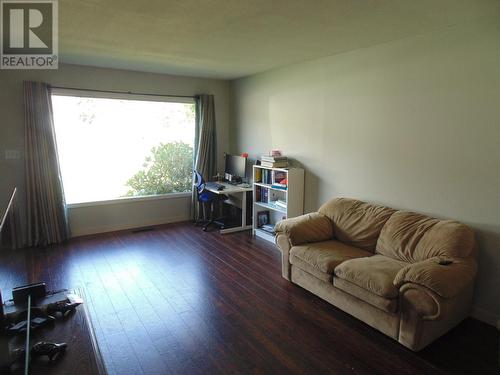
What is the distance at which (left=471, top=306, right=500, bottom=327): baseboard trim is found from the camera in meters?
2.76

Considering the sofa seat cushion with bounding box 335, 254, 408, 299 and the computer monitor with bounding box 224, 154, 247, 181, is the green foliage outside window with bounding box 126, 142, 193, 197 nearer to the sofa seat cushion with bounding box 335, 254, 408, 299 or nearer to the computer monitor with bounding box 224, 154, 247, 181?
the computer monitor with bounding box 224, 154, 247, 181

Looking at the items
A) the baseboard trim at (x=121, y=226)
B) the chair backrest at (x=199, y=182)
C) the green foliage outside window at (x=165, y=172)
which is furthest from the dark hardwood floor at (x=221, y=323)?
the green foliage outside window at (x=165, y=172)

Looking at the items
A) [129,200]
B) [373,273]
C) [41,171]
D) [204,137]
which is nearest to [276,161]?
[204,137]

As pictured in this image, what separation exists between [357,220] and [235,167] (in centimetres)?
266

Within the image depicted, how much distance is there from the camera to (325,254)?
3.07 metres

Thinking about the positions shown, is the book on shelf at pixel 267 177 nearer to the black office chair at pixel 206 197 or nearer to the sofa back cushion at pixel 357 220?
the black office chair at pixel 206 197

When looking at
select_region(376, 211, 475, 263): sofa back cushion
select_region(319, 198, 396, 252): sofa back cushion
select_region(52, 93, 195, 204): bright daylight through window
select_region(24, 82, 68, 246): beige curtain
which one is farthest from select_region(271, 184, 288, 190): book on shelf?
select_region(24, 82, 68, 246): beige curtain

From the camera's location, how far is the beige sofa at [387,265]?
2346 millimetres

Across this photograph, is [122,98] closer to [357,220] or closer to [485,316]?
[357,220]

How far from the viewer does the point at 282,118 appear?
487 cm

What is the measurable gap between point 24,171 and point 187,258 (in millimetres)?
2550

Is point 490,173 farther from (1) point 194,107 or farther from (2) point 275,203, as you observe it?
(1) point 194,107

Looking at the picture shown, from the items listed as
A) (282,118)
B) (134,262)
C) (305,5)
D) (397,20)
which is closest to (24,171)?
(134,262)

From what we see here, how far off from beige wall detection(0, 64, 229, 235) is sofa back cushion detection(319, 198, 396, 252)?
121 inches
